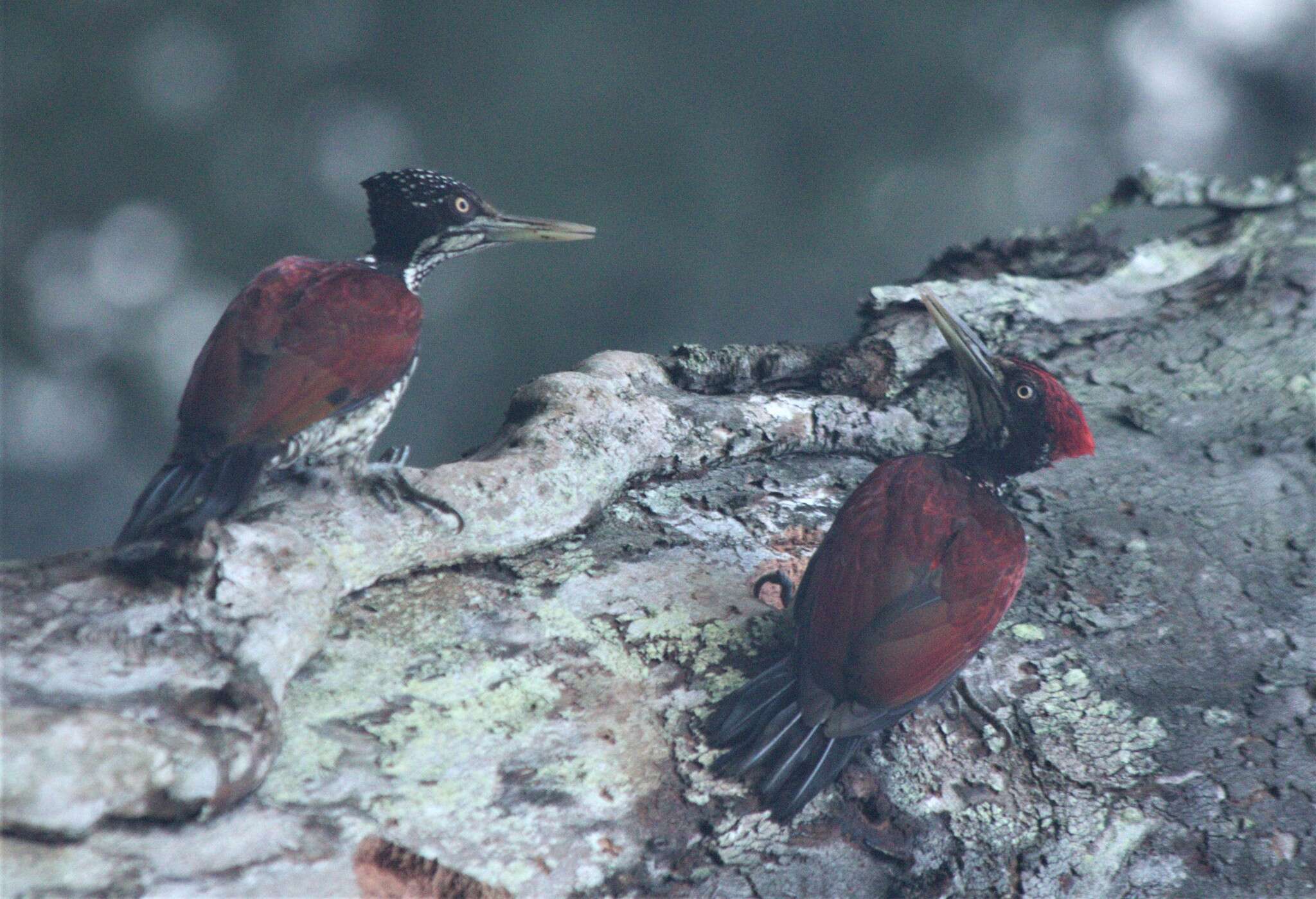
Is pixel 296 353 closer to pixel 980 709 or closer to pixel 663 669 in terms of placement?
pixel 663 669

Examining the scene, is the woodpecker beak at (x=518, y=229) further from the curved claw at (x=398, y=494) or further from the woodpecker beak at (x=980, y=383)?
the woodpecker beak at (x=980, y=383)

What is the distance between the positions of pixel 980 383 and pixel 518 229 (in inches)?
47.7

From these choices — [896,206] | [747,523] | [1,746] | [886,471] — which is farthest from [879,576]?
[896,206]

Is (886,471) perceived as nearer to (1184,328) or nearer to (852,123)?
(1184,328)

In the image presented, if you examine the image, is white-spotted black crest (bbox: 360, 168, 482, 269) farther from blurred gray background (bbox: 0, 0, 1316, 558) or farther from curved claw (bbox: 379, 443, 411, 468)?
blurred gray background (bbox: 0, 0, 1316, 558)

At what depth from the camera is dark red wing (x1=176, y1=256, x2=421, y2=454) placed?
8.51 ft

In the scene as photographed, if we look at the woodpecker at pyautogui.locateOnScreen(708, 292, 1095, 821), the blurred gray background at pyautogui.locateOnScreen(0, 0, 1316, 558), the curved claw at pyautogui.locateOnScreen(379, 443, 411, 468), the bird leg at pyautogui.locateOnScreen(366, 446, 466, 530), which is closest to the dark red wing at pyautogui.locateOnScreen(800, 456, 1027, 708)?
the woodpecker at pyautogui.locateOnScreen(708, 292, 1095, 821)

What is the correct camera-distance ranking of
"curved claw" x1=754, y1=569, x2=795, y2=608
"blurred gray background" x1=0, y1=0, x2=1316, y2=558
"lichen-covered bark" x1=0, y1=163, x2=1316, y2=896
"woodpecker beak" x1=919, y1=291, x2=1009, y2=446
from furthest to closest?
"blurred gray background" x1=0, y1=0, x2=1316, y2=558
"woodpecker beak" x1=919, y1=291, x2=1009, y2=446
"curved claw" x1=754, y1=569, x2=795, y2=608
"lichen-covered bark" x1=0, y1=163, x2=1316, y2=896

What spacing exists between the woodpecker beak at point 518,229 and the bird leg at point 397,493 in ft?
2.29

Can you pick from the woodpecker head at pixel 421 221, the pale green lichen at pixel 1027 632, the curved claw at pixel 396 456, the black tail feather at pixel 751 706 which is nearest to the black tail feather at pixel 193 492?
the curved claw at pixel 396 456

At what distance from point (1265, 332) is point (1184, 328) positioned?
23cm

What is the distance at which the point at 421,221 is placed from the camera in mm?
3078

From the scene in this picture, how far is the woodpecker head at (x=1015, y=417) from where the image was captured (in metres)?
3.01

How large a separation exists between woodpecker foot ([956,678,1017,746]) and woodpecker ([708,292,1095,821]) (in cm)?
15
